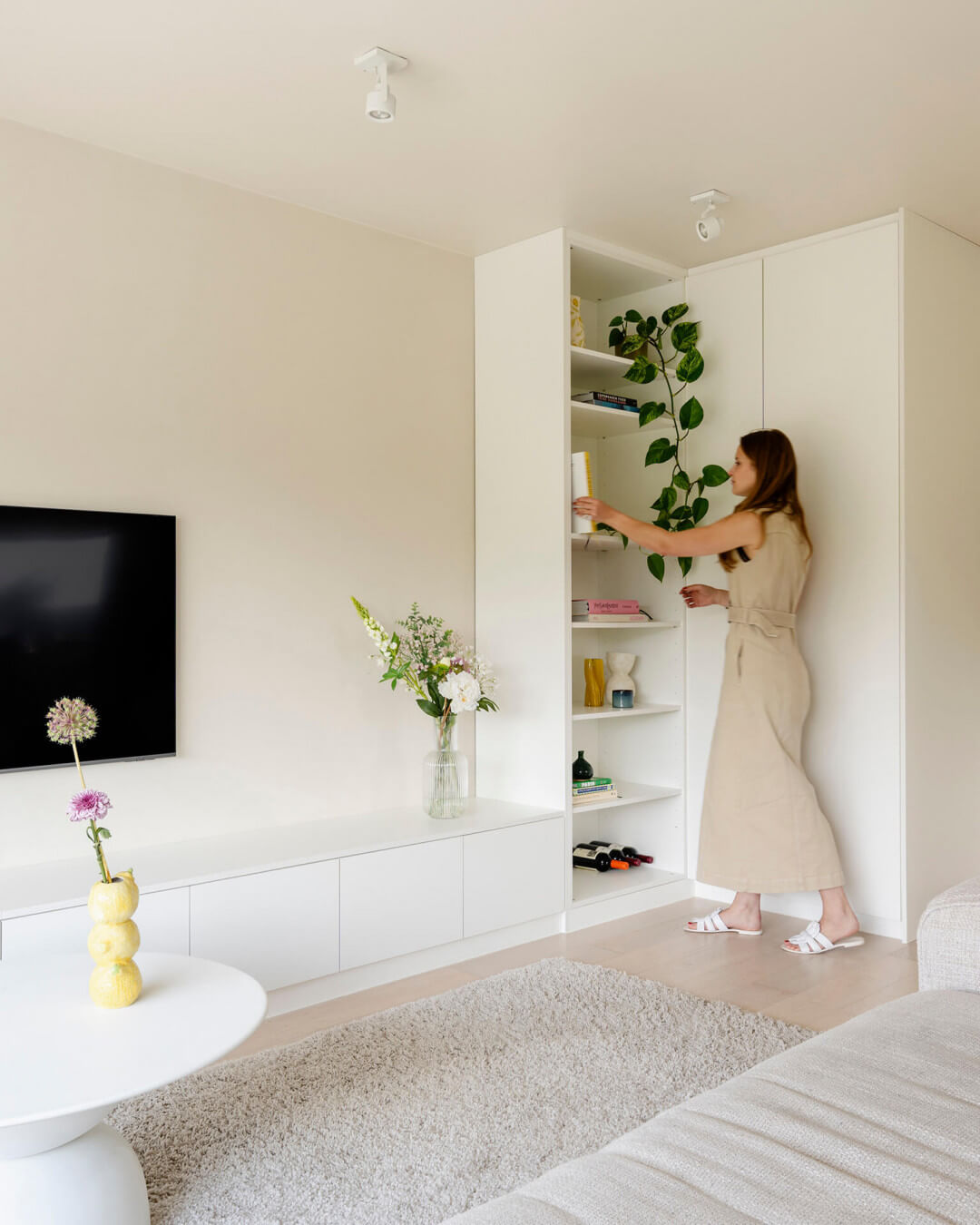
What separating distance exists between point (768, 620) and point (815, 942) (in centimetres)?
111

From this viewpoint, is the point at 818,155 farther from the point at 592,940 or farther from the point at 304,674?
the point at 592,940

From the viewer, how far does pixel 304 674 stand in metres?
3.61

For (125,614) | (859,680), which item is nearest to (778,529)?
(859,680)

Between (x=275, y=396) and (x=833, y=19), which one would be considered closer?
(x=833, y=19)

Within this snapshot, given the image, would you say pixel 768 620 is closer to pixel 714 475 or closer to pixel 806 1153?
pixel 714 475

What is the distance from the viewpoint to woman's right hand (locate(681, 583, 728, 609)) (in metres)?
3.99

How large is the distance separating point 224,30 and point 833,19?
146cm

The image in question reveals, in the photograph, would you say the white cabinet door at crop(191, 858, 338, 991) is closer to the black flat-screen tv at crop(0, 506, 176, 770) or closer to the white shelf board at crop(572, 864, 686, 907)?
the black flat-screen tv at crop(0, 506, 176, 770)

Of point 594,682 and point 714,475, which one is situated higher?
point 714,475

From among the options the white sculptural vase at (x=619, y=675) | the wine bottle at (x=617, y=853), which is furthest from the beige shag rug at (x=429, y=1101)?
the white sculptural vase at (x=619, y=675)

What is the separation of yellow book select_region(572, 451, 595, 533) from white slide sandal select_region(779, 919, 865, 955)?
1.63 metres

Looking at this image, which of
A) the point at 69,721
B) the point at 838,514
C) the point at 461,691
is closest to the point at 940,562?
the point at 838,514

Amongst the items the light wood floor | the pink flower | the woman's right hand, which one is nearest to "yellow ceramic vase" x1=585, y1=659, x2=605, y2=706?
the woman's right hand

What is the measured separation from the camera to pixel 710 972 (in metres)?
3.36
